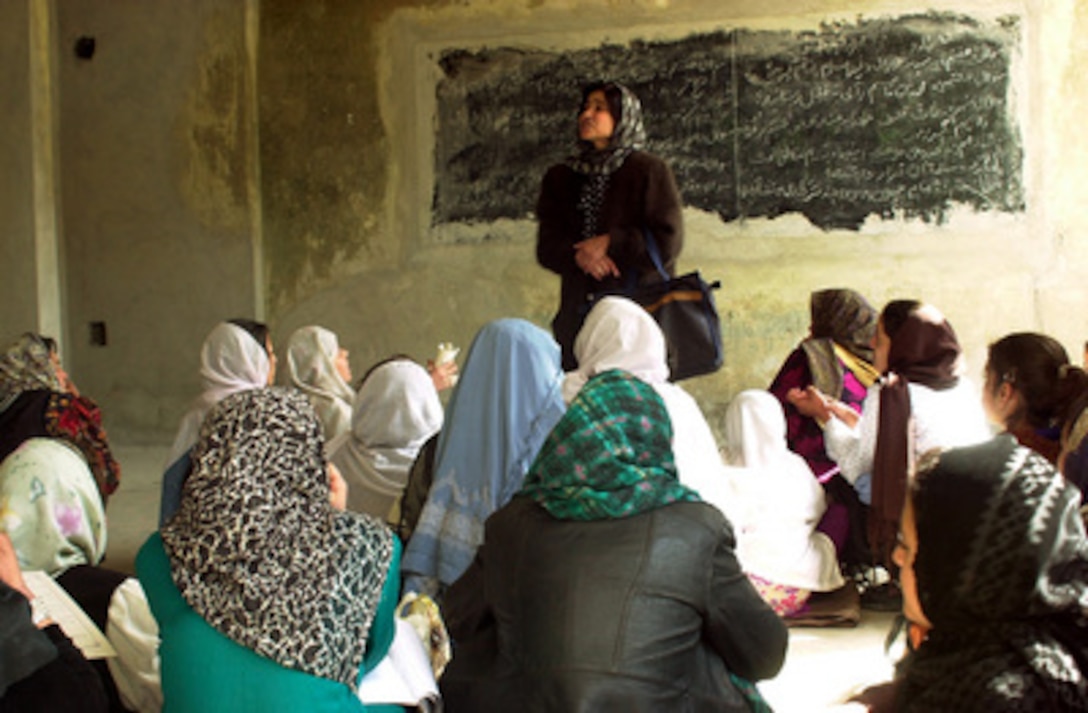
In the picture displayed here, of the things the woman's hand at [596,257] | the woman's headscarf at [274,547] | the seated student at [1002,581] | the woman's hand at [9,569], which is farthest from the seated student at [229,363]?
the seated student at [1002,581]

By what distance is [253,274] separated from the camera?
345 inches

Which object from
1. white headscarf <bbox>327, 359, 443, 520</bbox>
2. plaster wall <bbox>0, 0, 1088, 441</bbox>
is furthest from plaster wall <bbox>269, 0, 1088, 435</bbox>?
white headscarf <bbox>327, 359, 443, 520</bbox>

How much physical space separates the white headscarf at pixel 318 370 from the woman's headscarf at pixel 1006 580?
4048mm

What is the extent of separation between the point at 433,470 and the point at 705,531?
1395 millimetres

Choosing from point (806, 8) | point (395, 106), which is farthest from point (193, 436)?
point (806, 8)

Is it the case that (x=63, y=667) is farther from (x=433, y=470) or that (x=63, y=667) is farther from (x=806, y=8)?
(x=806, y=8)

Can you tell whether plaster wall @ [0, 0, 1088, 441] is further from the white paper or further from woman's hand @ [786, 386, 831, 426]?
the white paper

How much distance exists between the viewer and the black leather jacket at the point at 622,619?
232cm

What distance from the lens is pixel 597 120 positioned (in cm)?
539

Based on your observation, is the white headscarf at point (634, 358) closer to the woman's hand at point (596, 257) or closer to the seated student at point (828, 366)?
the woman's hand at point (596, 257)

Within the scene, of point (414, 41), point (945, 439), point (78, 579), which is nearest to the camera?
point (78, 579)

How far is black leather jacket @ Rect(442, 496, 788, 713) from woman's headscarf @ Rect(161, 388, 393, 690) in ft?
0.87

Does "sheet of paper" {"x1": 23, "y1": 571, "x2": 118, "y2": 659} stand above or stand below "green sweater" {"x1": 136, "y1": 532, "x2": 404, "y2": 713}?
below

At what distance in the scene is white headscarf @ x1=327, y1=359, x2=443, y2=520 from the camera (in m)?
4.59
